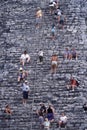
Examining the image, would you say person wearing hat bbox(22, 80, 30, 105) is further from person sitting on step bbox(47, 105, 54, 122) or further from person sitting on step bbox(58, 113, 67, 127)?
person sitting on step bbox(58, 113, 67, 127)

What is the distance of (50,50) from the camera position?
117ft

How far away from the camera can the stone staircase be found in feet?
101

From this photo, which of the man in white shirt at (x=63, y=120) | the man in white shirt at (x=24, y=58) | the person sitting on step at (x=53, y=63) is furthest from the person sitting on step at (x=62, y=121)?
the man in white shirt at (x=24, y=58)

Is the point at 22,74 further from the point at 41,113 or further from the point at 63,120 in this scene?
the point at 63,120

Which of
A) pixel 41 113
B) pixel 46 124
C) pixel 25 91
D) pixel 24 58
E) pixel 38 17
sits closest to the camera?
pixel 46 124

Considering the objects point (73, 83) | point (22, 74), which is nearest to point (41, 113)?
point (73, 83)

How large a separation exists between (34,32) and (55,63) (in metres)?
4.49

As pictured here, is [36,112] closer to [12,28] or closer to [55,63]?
[55,63]

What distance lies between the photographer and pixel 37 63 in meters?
34.2

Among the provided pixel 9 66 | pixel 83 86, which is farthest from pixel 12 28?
pixel 83 86

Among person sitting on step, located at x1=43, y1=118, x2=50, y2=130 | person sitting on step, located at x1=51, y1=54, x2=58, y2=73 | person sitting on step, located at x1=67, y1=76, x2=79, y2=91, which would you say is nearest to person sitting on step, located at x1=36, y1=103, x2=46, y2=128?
person sitting on step, located at x1=43, y1=118, x2=50, y2=130

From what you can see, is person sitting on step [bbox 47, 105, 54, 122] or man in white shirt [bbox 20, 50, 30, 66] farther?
man in white shirt [bbox 20, 50, 30, 66]

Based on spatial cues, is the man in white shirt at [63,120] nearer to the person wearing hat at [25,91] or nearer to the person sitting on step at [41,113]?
the person sitting on step at [41,113]

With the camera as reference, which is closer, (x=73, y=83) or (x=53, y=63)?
(x=73, y=83)
